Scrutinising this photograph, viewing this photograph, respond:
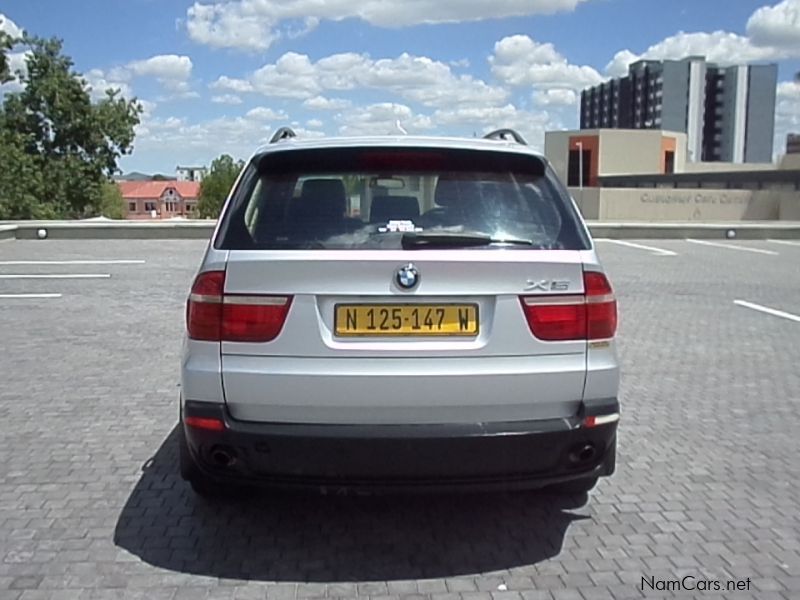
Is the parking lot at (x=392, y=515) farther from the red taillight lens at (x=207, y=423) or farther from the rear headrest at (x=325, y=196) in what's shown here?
the rear headrest at (x=325, y=196)

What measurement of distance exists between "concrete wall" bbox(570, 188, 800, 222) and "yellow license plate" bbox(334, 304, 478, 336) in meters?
44.4

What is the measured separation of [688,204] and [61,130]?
1475 inches

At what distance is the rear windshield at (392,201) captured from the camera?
3.04 metres

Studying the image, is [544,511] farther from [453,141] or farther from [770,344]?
[770,344]

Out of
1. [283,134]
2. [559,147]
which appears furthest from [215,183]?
[283,134]

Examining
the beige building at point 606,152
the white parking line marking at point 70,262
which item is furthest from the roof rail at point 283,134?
the beige building at point 606,152

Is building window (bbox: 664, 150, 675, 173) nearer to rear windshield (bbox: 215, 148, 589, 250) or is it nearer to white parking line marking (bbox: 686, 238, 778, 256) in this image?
white parking line marking (bbox: 686, 238, 778, 256)

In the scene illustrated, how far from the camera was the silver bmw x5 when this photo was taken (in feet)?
9.49

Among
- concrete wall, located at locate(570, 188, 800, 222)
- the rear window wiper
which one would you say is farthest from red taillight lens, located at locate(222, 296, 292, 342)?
concrete wall, located at locate(570, 188, 800, 222)

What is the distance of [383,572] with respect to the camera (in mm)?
3088

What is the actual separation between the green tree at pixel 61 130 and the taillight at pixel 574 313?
40595 mm

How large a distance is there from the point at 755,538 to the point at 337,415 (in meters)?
2.06

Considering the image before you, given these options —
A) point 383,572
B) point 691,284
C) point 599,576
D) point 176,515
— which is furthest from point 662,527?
point 691,284

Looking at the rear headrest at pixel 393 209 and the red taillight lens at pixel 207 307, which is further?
the rear headrest at pixel 393 209
